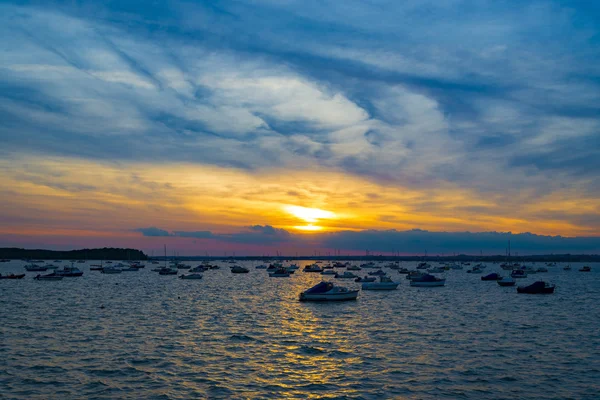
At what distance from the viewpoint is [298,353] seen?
1406 inches

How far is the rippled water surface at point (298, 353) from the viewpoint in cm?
2656

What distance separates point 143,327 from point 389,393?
2942cm

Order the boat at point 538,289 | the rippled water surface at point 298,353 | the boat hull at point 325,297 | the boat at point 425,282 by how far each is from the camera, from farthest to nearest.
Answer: the boat at point 425,282 < the boat at point 538,289 < the boat hull at point 325,297 < the rippled water surface at point 298,353

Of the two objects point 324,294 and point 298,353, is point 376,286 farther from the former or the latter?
point 298,353

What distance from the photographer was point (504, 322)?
170 ft

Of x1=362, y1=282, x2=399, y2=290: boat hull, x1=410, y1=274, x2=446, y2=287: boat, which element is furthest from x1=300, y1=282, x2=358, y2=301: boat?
x1=410, y1=274, x2=446, y2=287: boat

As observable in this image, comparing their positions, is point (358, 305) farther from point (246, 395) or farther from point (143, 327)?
point (246, 395)

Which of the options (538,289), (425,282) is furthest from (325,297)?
(538,289)

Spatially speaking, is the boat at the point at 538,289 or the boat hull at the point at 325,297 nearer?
the boat hull at the point at 325,297

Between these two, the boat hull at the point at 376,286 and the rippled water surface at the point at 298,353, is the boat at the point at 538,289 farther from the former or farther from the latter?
the rippled water surface at the point at 298,353

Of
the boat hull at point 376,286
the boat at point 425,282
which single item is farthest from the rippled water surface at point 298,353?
the boat at point 425,282

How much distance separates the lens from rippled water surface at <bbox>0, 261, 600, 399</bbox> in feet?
87.1

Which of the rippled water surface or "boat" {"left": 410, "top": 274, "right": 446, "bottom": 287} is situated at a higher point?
the rippled water surface

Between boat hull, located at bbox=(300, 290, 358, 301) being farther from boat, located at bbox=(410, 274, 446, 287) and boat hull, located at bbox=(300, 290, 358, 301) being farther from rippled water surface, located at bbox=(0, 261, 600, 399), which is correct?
Result: boat, located at bbox=(410, 274, 446, 287)
